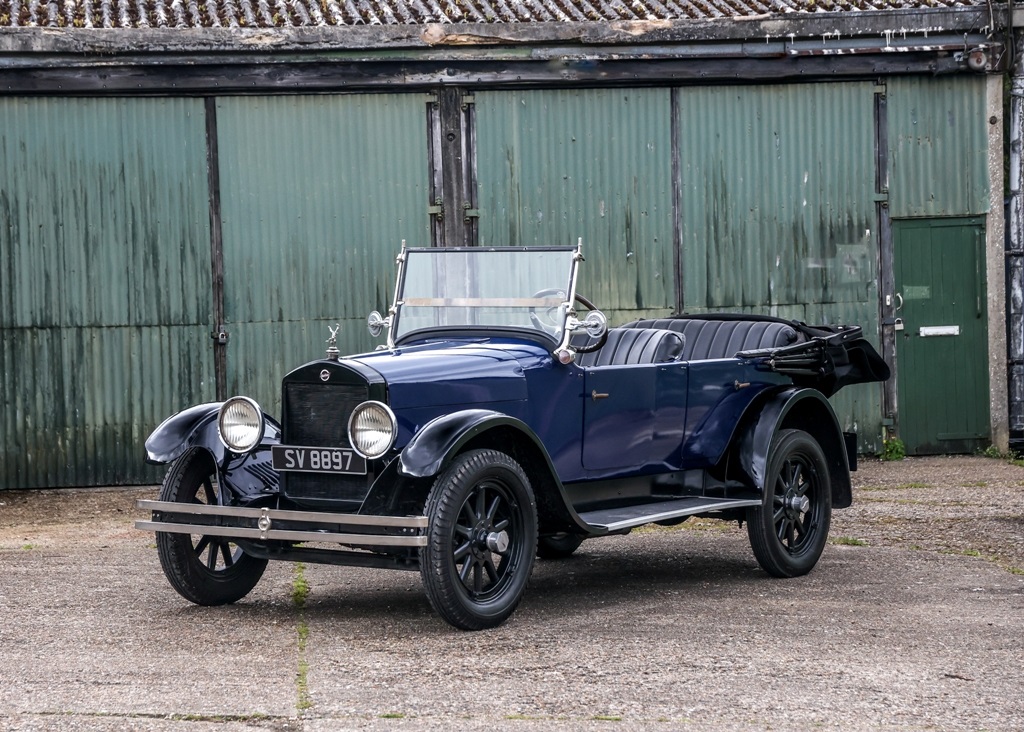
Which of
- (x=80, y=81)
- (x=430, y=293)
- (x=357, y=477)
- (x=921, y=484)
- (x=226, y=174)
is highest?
(x=80, y=81)

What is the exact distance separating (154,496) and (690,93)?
5428 millimetres

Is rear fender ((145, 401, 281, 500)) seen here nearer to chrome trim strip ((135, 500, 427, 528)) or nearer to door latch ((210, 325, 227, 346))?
chrome trim strip ((135, 500, 427, 528))

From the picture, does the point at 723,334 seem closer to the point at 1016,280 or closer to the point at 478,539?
the point at 478,539

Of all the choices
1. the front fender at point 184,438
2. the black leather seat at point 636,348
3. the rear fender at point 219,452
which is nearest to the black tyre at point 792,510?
the black leather seat at point 636,348

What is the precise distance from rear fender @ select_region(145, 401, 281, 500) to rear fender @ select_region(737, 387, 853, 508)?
2.44 metres

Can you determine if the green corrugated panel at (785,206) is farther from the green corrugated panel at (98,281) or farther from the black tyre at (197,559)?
the black tyre at (197,559)

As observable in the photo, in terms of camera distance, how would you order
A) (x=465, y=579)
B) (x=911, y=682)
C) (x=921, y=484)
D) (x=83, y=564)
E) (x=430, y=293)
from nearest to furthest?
(x=911, y=682) → (x=465, y=579) → (x=430, y=293) → (x=83, y=564) → (x=921, y=484)

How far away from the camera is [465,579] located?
244 inches

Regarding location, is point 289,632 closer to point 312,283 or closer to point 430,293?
point 430,293

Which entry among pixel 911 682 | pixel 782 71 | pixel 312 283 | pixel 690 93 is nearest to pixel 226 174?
pixel 312 283

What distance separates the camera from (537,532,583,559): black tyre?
26.7 ft

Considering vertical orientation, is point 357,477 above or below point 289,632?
above

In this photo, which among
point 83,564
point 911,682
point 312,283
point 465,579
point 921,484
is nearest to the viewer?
point 911,682

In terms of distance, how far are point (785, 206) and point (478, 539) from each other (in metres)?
6.84
